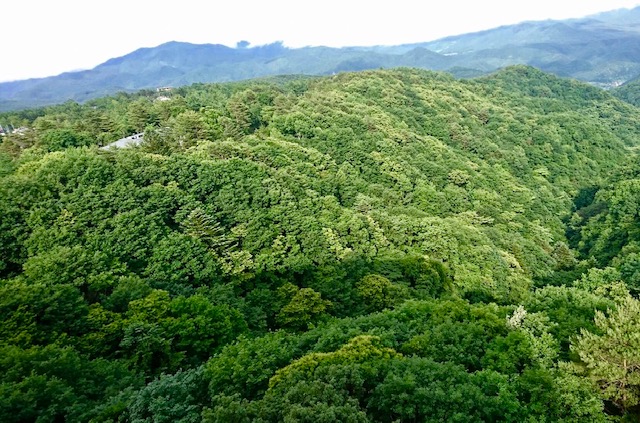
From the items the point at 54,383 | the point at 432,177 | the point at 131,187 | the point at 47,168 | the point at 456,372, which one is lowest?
the point at 432,177

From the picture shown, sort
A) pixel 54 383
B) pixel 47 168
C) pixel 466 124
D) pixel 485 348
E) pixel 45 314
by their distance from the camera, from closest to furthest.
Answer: pixel 54 383 → pixel 485 348 → pixel 45 314 → pixel 47 168 → pixel 466 124

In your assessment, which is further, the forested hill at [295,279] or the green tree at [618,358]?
the forested hill at [295,279]

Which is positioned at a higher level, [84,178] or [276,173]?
[84,178]

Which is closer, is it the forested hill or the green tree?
the green tree

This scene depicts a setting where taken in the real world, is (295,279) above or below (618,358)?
below

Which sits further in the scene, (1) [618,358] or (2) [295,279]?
(2) [295,279]

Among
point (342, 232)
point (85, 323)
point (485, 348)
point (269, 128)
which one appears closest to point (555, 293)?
point (485, 348)

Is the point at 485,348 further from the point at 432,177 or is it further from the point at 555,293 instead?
the point at 432,177

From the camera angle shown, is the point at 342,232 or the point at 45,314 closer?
the point at 45,314
